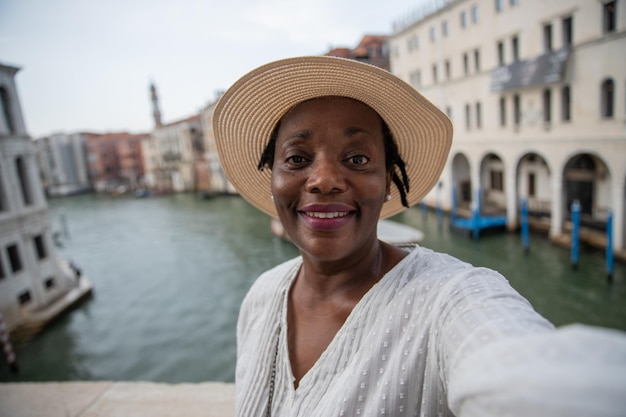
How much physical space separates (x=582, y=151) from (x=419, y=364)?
12727 millimetres

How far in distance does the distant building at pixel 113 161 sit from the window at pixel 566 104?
48.6 meters

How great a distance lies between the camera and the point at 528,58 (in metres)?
12.2

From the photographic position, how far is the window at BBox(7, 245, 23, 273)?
32.9ft

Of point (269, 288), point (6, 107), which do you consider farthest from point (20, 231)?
point (269, 288)

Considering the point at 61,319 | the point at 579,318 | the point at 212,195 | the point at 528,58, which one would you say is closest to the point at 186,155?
the point at 212,195

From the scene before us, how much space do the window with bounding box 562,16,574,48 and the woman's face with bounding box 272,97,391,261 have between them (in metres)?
12.9

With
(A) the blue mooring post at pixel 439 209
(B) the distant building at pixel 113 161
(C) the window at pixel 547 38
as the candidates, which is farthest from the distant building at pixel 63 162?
(C) the window at pixel 547 38

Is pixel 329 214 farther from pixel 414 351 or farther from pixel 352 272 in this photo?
pixel 414 351

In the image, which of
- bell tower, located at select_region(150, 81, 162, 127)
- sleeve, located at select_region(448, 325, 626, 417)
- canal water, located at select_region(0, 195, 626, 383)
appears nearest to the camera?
sleeve, located at select_region(448, 325, 626, 417)

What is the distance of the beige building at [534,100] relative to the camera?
10.1 meters

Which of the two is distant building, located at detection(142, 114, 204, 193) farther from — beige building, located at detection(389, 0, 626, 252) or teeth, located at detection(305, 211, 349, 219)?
teeth, located at detection(305, 211, 349, 219)

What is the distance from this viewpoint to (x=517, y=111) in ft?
43.2

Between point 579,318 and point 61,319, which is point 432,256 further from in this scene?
point 61,319

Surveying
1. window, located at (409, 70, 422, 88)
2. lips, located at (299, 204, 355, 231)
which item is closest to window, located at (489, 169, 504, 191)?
window, located at (409, 70, 422, 88)
